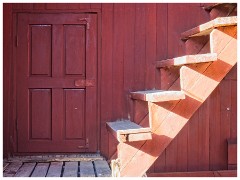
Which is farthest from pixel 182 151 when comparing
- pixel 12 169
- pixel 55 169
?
pixel 12 169

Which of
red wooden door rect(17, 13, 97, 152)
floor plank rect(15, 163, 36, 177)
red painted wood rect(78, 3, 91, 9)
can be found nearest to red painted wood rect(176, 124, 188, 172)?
red wooden door rect(17, 13, 97, 152)

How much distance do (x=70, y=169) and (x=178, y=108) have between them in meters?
1.18

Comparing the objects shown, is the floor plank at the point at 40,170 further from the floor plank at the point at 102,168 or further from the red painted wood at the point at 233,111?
the red painted wood at the point at 233,111

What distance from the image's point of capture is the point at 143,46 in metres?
4.07

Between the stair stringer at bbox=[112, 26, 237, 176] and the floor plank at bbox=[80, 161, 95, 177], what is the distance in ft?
1.49

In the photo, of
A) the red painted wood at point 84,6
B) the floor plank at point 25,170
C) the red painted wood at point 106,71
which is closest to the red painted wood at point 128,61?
the red painted wood at point 106,71

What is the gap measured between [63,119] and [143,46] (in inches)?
43.8

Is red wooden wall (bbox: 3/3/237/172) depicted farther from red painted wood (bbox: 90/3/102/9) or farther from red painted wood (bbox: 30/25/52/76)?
red painted wood (bbox: 30/25/52/76)

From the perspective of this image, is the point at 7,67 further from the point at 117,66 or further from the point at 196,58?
the point at 196,58

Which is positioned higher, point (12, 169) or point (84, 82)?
point (84, 82)

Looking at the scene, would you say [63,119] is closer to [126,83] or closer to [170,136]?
[126,83]

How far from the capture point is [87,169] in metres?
3.56

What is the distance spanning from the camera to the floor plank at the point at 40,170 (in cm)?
343

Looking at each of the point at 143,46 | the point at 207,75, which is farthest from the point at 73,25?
the point at 207,75
